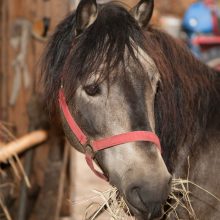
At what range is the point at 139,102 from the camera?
7.00 feet

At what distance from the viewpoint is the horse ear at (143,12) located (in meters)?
2.45

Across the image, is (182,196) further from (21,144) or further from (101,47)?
(21,144)

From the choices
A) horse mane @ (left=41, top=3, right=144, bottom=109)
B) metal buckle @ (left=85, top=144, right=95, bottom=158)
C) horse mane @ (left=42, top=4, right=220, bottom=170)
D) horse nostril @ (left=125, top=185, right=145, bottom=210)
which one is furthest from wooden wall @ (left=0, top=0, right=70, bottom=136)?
horse nostril @ (left=125, top=185, right=145, bottom=210)

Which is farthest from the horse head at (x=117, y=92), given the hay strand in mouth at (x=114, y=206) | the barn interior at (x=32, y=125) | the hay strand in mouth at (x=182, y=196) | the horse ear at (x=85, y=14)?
the barn interior at (x=32, y=125)

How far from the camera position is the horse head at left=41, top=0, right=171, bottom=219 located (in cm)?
203

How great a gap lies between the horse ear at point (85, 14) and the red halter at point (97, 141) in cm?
35

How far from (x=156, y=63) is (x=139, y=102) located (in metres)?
0.28

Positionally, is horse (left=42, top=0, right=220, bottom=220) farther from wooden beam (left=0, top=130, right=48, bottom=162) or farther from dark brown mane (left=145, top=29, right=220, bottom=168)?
wooden beam (left=0, top=130, right=48, bottom=162)

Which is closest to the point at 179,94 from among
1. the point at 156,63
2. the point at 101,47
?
the point at 156,63

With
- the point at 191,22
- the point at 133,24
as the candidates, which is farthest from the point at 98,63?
the point at 191,22

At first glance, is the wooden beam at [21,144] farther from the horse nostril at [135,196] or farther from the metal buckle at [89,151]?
the horse nostril at [135,196]

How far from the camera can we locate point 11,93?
13.4 feet

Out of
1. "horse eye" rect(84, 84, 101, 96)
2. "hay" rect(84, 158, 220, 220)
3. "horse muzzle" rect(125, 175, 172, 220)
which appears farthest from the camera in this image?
"hay" rect(84, 158, 220, 220)

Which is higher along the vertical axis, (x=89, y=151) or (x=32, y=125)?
(x=89, y=151)
